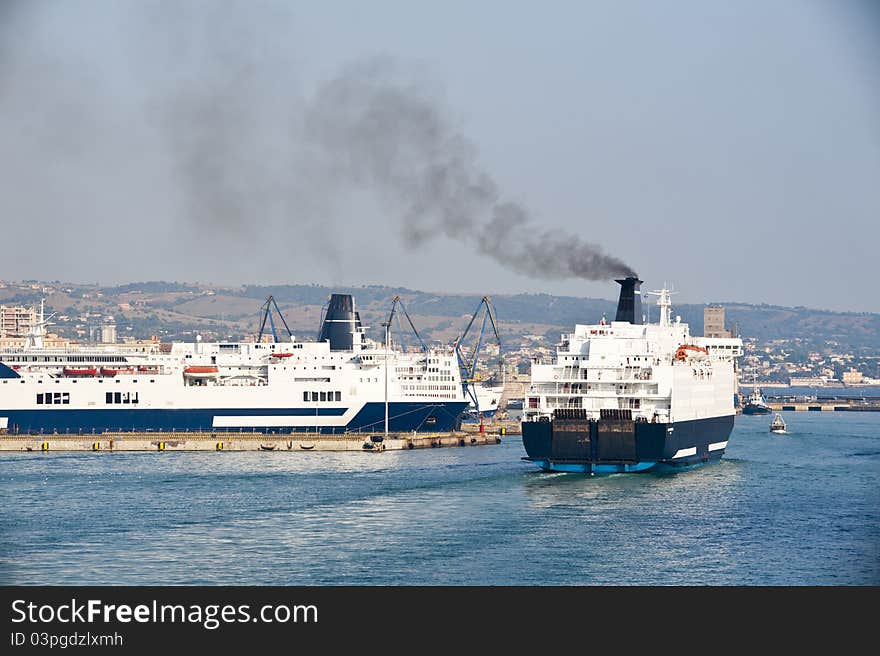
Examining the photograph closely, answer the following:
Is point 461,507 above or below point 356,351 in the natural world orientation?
below

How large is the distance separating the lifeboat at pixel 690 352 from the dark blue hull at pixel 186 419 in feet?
72.4

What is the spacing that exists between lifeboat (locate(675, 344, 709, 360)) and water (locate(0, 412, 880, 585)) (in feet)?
14.6

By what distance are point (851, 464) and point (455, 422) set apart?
25.0 metres

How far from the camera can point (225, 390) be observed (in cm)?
7650

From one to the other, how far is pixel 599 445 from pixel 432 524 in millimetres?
11409

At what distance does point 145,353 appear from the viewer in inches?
3103

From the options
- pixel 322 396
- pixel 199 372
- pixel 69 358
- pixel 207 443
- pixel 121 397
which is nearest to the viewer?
pixel 207 443

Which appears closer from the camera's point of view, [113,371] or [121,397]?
[121,397]

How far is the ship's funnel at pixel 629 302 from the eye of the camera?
57531 mm

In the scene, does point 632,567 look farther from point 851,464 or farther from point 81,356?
point 81,356

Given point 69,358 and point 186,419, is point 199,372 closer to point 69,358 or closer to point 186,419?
point 186,419

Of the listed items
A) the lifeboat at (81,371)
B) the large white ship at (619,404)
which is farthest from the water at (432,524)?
the lifeboat at (81,371)

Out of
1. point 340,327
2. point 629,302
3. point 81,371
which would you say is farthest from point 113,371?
point 629,302
